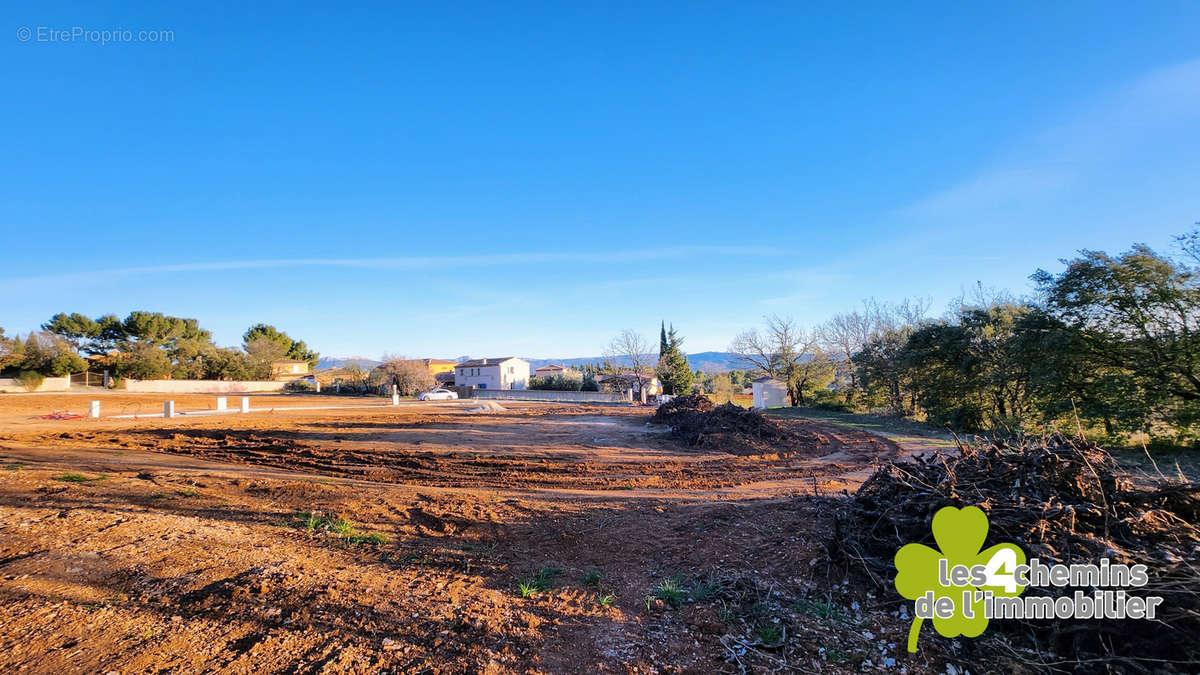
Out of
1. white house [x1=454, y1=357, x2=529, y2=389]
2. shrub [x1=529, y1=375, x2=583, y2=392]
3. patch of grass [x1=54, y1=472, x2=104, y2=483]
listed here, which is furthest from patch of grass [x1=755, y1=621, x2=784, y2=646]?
white house [x1=454, y1=357, x2=529, y2=389]

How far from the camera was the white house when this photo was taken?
64.5m

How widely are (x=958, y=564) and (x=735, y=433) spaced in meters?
12.1

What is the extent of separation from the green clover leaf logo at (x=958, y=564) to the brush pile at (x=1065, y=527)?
128 millimetres

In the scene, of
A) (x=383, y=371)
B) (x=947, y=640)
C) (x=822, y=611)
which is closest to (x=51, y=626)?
(x=822, y=611)

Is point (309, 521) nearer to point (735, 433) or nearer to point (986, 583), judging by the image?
point (986, 583)

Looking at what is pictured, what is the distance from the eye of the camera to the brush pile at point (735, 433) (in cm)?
1411

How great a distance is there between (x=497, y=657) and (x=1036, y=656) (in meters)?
3.33

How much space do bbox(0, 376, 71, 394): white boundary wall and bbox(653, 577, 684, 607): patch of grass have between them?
55207mm

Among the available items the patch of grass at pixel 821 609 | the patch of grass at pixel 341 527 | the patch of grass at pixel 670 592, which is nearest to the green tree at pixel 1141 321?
the patch of grass at pixel 821 609

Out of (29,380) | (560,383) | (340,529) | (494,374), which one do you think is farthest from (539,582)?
(494,374)

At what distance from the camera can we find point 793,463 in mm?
11711

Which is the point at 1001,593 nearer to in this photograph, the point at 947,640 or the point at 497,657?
the point at 947,640

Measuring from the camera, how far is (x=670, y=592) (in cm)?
386

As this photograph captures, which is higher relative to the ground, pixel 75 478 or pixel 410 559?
pixel 75 478
